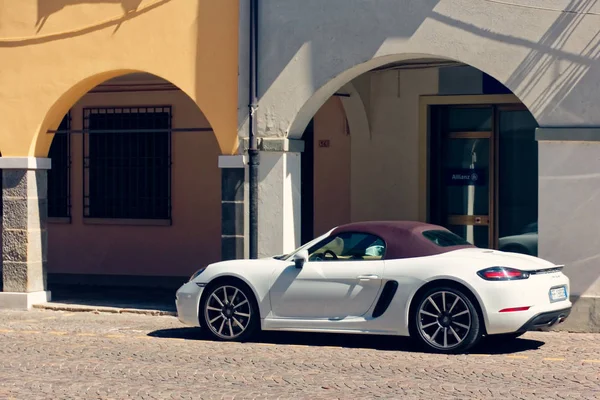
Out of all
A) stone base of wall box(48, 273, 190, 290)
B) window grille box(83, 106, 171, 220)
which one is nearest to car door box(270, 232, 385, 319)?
stone base of wall box(48, 273, 190, 290)

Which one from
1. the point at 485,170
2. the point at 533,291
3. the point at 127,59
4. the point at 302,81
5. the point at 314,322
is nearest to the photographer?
the point at 533,291

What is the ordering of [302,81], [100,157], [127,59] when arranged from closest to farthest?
1. [302,81]
2. [127,59]
3. [100,157]

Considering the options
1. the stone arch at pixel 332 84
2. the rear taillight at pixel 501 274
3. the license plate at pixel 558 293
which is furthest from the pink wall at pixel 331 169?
the rear taillight at pixel 501 274

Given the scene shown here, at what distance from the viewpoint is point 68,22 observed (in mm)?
16156

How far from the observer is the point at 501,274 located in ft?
35.3

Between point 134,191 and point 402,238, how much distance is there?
31.6 ft

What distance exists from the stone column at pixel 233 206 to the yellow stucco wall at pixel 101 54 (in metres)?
0.25

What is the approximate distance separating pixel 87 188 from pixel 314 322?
9.95 metres

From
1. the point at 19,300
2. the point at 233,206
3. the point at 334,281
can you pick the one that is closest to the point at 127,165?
the point at 19,300

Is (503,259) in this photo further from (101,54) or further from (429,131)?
(101,54)

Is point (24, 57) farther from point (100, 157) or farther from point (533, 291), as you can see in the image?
point (533, 291)

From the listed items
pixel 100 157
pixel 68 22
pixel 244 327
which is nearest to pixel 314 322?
pixel 244 327

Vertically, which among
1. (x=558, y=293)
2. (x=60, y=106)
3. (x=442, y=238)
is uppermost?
(x=60, y=106)

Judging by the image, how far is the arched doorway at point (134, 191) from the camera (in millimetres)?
19797
